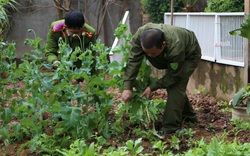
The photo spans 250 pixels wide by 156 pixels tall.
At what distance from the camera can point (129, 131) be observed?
6.04 meters

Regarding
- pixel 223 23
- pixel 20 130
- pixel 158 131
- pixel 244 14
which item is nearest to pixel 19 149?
pixel 20 130

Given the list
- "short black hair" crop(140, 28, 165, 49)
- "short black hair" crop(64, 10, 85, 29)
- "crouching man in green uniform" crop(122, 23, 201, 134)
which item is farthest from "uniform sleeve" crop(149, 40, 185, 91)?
"short black hair" crop(64, 10, 85, 29)

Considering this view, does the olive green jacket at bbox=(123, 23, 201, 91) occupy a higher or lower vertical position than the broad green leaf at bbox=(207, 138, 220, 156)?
higher

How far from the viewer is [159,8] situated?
37.5 feet

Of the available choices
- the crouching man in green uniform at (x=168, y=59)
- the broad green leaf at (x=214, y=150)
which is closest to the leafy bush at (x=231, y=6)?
the crouching man in green uniform at (x=168, y=59)

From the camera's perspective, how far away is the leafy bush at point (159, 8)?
11.4 meters

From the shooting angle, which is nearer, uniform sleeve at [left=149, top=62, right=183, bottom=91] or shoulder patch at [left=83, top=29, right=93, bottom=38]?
uniform sleeve at [left=149, top=62, right=183, bottom=91]

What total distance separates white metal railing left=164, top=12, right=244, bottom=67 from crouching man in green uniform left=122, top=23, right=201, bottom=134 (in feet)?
5.45

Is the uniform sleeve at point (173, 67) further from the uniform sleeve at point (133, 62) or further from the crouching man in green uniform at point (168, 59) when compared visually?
the uniform sleeve at point (133, 62)

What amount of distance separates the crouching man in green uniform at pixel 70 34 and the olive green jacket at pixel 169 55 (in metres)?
0.61

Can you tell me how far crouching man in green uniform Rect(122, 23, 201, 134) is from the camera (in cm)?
553

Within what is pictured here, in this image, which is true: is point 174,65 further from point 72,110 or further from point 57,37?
point 57,37

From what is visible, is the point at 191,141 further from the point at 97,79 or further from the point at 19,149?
the point at 19,149

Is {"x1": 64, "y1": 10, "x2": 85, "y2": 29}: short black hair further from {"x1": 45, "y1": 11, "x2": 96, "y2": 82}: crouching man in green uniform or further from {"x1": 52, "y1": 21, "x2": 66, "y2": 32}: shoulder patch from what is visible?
{"x1": 52, "y1": 21, "x2": 66, "y2": 32}: shoulder patch
